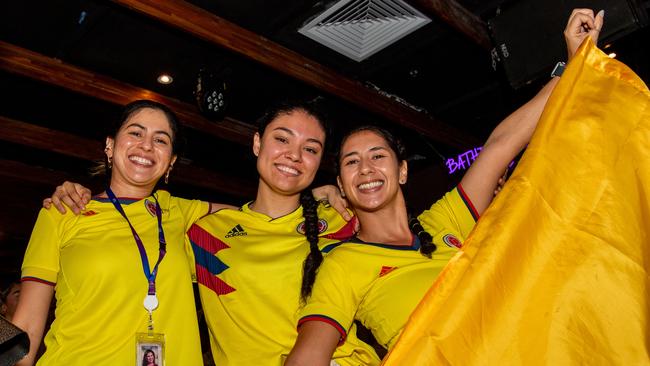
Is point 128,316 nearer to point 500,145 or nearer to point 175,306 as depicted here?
point 175,306

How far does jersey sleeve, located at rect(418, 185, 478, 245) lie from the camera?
1.94 meters

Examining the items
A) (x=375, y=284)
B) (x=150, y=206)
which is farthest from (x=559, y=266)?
(x=150, y=206)

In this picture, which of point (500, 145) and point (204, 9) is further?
point (204, 9)

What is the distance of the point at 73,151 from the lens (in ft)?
18.5

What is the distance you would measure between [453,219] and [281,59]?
114 inches

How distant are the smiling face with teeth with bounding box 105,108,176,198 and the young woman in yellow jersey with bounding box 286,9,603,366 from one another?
0.69 metres

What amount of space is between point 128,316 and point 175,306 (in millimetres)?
162

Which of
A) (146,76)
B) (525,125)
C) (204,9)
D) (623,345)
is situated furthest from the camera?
(146,76)

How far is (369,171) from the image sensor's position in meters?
2.04

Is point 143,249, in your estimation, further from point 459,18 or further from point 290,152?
point 459,18

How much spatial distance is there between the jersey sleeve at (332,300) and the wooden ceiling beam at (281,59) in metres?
2.65

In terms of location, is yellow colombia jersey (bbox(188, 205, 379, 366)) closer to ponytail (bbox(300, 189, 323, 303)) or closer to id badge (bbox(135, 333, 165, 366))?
ponytail (bbox(300, 189, 323, 303))

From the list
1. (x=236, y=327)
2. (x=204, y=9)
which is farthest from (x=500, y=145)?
(x=204, y=9)

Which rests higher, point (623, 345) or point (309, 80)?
point (309, 80)
